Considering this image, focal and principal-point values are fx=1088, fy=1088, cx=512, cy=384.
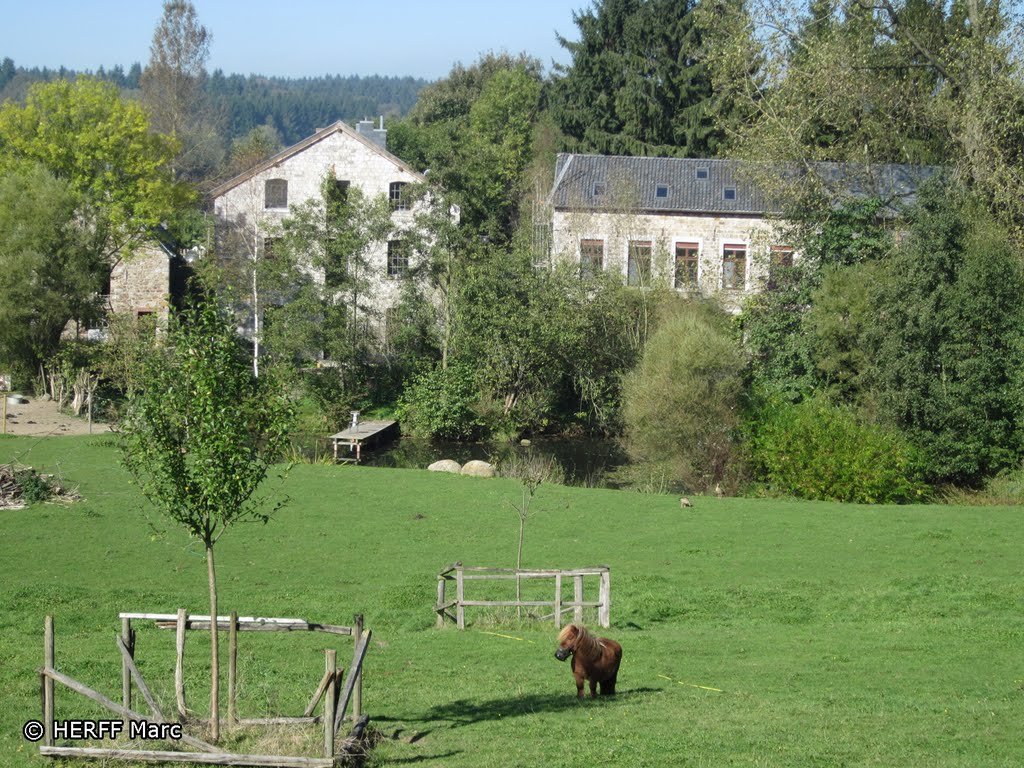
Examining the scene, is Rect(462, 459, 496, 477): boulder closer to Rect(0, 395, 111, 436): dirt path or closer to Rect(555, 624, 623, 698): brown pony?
Rect(0, 395, 111, 436): dirt path

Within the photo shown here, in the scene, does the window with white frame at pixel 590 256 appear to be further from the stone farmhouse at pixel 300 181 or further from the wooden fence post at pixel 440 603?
the wooden fence post at pixel 440 603

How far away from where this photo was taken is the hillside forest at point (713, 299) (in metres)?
34.1

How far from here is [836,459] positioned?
3316 centimetres

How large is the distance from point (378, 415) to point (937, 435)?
2385cm

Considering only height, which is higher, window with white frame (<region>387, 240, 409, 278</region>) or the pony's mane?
window with white frame (<region>387, 240, 409, 278</region>)

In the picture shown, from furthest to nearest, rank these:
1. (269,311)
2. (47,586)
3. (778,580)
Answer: (269,311) → (778,580) → (47,586)

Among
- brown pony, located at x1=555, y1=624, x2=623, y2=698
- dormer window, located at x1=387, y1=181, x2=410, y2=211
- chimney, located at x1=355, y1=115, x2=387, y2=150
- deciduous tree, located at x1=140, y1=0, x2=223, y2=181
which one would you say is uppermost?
deciduous tree, located at x1=140, y1=0, x2=223, y2=181

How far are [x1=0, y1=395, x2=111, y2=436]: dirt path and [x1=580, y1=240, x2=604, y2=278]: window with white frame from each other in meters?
20.6

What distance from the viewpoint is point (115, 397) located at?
43844mm

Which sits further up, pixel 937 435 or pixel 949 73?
pixel 949 73

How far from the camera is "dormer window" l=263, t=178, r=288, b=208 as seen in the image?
180 feet

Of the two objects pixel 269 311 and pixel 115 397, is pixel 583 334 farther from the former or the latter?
pixel 115 397

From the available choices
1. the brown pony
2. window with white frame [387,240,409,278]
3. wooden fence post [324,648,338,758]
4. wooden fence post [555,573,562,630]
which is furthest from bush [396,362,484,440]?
wooden fence post [324,648,338,758]

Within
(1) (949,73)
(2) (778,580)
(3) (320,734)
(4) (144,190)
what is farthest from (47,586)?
(4) (144,190)
